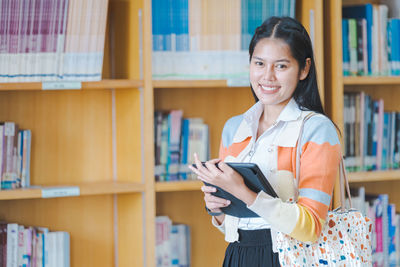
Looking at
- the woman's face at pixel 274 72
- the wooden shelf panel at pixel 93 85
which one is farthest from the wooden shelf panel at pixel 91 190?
the woman's face at pixel 274 72

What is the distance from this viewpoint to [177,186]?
242cm

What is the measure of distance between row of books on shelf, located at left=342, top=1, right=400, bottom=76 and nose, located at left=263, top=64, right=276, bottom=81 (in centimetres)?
115

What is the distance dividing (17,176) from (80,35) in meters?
0.63

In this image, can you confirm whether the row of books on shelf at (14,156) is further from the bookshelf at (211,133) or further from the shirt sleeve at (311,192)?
the shirt sleeve at (311,192)

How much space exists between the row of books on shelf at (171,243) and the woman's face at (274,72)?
1102mm

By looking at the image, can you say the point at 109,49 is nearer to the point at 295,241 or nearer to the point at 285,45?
the point at 285,45

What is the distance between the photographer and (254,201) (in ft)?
4.83

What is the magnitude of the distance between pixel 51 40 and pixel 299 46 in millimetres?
1125

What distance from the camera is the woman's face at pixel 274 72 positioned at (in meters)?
1.62

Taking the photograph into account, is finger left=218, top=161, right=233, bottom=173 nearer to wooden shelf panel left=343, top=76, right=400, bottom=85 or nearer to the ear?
the ear

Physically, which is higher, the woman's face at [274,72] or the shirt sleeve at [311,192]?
the woman's face at [274,72]

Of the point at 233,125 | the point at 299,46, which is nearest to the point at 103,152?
the point at 233,125

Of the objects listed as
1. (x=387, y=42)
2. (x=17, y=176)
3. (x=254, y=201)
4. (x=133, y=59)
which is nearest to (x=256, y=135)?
(x=254, y=201)

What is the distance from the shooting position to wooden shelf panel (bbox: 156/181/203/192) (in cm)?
241
